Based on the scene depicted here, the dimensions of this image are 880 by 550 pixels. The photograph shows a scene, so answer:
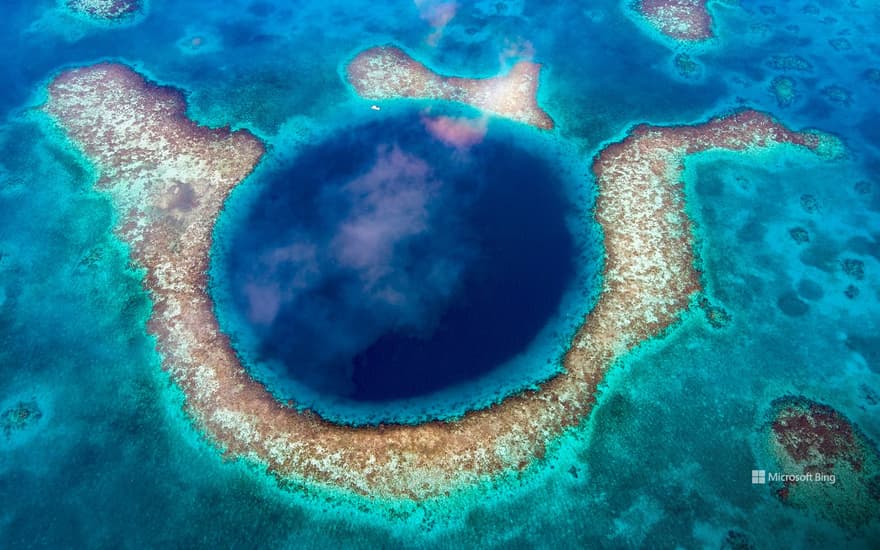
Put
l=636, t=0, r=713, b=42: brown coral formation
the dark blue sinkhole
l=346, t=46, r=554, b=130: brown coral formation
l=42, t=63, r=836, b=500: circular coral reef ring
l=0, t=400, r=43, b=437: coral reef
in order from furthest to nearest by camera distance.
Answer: l=636, t=0, r=713, b=42: brown coral formation, l=346, t=46, r=554, b=130: brown coral formation, the dark blue sinkhole, l=0, t=400, r=43, b=437: coral reef, l=42, t=63, r=836, b=500: circular coral reef ring

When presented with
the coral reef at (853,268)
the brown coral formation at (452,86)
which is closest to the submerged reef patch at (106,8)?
the brown coral formation at (452,86)

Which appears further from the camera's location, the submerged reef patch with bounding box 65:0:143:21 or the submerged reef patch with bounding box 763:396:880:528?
the submerged reef patch with bounding box 65:0:143:21

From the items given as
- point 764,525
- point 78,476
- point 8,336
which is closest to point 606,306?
point 764,525

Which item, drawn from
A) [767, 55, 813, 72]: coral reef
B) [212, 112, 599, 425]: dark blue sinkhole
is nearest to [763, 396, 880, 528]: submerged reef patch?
[212, 112, 599, 425]: dark blue sinkhole

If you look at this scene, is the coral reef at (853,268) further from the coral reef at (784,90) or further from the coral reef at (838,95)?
the coral reef at (838,95)

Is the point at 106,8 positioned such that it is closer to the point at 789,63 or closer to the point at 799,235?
the point at 799,235

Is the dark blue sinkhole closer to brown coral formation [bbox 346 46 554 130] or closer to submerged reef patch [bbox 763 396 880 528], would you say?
brown coral formation [bbox 346 46 554 130]

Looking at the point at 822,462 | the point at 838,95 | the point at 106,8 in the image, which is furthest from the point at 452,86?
the point at 106,8
